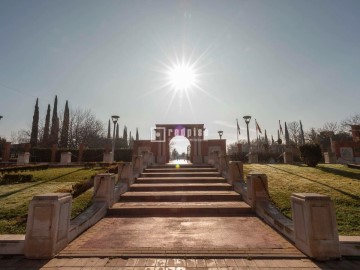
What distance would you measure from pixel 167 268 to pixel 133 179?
757 cm

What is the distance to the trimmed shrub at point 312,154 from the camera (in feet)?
49.5

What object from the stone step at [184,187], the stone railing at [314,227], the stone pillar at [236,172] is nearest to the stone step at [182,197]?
the stone step at [184,187]

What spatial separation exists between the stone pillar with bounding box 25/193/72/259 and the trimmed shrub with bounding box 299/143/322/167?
53.7 feet

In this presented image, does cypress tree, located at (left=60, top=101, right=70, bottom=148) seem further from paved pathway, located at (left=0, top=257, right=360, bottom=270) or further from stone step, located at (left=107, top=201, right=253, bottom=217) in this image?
paved pathway, located at (left=0, top=257, right=360, bottom=270)

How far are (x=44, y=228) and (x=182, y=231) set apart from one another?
321 centimetres

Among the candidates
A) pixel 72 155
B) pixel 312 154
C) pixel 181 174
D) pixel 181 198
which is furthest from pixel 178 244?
pixel 72 155

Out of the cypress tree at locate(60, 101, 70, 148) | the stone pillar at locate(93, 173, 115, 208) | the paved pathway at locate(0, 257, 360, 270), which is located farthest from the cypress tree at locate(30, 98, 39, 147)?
the paved pathway at locate(0, 257, 360, 270)

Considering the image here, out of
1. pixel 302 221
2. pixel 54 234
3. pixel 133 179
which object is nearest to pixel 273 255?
pixel 302 221

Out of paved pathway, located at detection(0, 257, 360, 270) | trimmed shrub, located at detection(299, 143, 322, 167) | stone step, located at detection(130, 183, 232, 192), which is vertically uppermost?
trimmed shrub, located at detection(299, 143, 322, 167)

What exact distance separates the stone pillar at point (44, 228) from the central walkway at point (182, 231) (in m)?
0.30

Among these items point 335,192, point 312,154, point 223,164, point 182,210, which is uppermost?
point 312,154

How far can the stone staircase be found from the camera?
7.14m

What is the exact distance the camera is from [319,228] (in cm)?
400

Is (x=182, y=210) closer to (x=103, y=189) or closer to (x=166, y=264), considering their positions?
(x=103, y=189)
